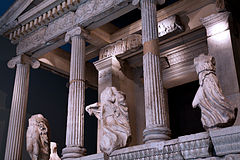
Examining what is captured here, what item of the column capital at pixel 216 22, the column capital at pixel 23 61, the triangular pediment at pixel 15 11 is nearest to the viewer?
the column capital at pixel 216 22

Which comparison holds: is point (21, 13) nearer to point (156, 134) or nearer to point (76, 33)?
point (76, 33)

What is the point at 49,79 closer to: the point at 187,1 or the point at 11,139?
the point at 11,139

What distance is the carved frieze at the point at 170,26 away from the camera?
29.7 ft

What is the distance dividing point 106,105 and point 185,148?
217 cm

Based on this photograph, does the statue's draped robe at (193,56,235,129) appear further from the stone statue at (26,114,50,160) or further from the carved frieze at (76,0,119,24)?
the stone statue at (26,114,50,160)

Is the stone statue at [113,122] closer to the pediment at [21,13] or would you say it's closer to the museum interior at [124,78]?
the museum interior at [124,78]

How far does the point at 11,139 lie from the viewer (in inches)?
369

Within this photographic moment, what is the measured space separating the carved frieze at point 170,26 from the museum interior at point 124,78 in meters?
0.03

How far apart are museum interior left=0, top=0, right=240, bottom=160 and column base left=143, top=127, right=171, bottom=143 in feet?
0.06

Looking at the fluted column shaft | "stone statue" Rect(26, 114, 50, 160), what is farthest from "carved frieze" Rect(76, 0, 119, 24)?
"stone statue" Rect(26, 114, 50, 160)

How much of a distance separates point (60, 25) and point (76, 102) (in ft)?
8.41

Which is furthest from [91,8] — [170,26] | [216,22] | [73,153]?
[73,153]

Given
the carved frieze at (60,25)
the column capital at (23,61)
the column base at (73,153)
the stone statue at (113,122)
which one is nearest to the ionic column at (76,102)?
the column base at (73,153)

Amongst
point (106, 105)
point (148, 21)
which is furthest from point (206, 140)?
point (148, 21)
